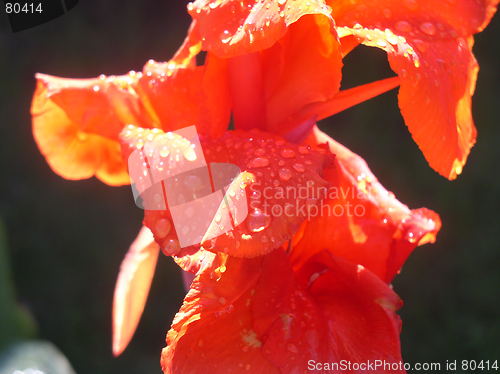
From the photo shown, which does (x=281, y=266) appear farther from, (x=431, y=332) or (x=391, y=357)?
(x=431, y=332)

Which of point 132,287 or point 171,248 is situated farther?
point 132,287

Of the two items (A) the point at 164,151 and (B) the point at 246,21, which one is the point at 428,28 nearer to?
(B) the point at 246,21

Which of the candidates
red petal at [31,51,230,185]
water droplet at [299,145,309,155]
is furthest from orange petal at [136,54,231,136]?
water droplet at [299,145,309,155]

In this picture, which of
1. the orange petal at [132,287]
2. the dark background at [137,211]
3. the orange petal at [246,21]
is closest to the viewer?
the orange petal at [246,21]

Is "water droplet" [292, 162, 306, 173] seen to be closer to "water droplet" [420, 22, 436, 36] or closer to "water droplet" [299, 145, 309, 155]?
"water droplet" [299, 145, 309, 155]

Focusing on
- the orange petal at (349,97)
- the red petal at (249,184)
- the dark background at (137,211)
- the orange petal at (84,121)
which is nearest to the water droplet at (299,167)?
the red petal at (249,184)

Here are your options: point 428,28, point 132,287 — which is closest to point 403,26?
point 428,28

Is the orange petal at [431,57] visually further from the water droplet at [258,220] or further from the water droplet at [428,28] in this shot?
the water droplet at [258,220]
